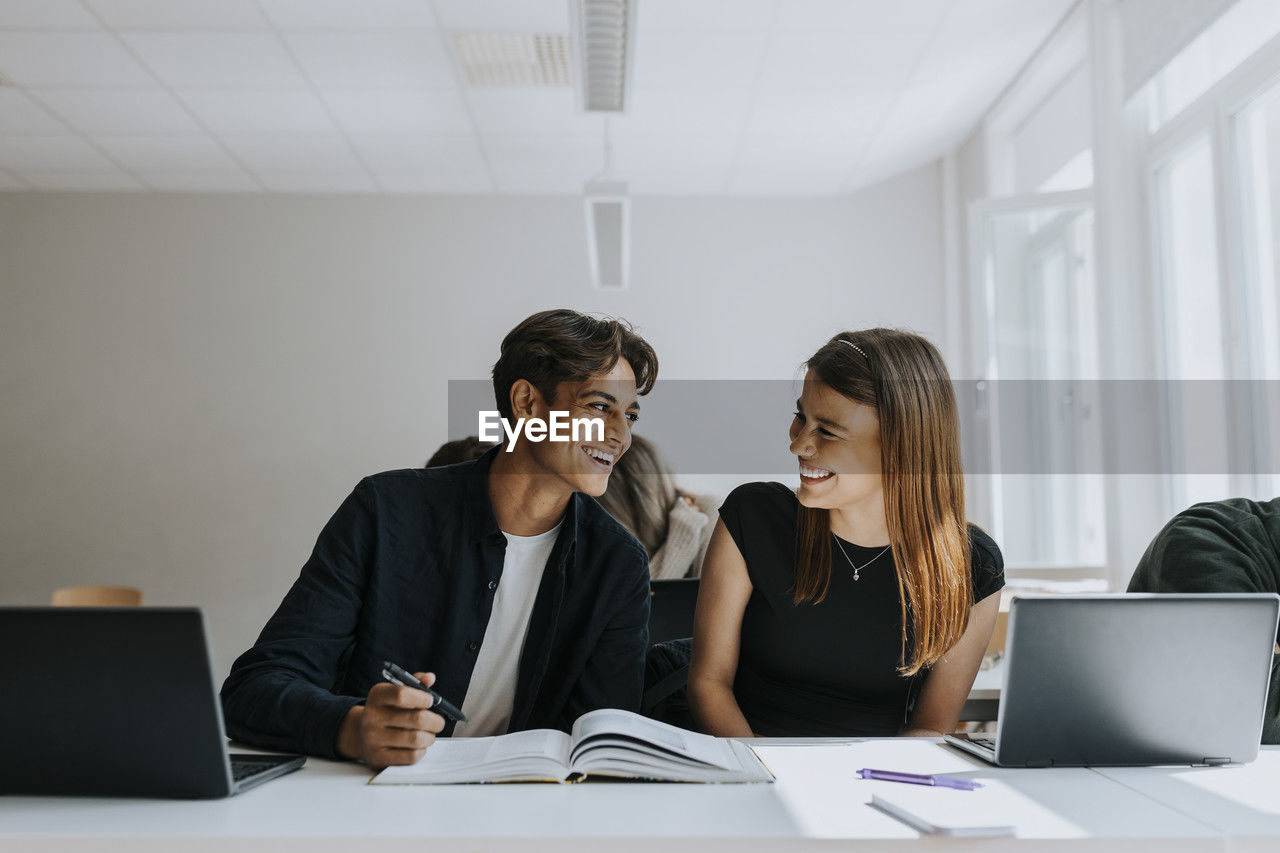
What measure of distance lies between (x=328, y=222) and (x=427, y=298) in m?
0.67

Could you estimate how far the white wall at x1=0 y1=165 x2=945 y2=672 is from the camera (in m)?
5.39

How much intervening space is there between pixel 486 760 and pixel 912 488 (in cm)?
92

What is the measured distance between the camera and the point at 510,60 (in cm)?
399

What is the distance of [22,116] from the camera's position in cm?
444

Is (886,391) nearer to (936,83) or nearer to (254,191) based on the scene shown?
(936,83)

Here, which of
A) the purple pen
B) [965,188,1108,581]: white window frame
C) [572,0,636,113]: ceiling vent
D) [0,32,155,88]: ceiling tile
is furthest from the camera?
[965,188,1108,581]: white window frame

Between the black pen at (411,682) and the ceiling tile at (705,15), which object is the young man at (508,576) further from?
the ceiling tile at (705,15)

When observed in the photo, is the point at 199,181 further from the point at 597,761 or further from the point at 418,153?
the point at 597,761

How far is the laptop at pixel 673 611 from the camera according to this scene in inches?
81.7

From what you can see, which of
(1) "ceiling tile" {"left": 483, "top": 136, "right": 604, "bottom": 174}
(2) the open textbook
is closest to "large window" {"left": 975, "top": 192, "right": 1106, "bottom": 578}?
(1) "ceiling tile" {"left": 483, "top": 136, "right": 604, "bottom": 174}

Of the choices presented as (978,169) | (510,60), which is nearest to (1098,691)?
(510,60)

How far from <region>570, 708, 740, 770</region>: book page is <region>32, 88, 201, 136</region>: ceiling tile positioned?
3884mm

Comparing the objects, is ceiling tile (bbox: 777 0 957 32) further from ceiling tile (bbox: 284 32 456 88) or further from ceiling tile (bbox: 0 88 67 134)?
ceiling tile (bbox: 0 88 67 134)

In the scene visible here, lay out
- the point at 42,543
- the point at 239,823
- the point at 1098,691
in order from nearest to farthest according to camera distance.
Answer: the point at 239,823 → the point at 1098,691 → the point at 42,543
